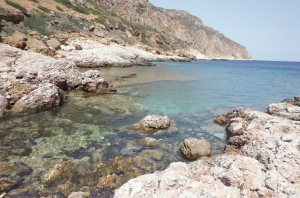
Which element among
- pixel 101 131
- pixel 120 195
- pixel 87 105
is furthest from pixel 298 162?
pixel 87 105

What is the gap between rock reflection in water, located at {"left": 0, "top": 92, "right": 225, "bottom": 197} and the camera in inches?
183

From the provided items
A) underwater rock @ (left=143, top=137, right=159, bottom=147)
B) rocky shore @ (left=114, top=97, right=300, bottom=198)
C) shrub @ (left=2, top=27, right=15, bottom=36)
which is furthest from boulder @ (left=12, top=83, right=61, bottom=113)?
shrub @ (left=2, top=27, right=15, bottom=36)

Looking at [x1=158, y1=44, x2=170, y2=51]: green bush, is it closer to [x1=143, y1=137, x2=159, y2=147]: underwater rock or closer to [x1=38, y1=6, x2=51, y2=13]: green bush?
[x1=38, y1=6, x2=51, y2=13]: green bush

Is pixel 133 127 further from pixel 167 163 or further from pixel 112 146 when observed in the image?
pixel 167 163

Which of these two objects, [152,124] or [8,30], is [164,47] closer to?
[8,30]

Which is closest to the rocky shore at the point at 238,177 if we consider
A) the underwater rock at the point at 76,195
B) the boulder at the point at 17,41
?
the underwater rock at the point at 76,195

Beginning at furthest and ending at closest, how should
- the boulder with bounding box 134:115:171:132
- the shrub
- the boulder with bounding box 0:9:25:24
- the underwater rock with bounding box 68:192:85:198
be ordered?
the boulder with bounding box 0:9:25:24
the shrub
the boulder with bounding box 134:115:171:132
the underwater rock with bounding box 68:192:85:198

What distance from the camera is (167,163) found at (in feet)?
18.8

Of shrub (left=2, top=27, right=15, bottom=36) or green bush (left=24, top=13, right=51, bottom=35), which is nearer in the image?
shrub (left=2, top=27, right=15, bottom=36)

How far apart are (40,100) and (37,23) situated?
107 feet

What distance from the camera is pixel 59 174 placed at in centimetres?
489

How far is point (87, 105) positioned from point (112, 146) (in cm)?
530

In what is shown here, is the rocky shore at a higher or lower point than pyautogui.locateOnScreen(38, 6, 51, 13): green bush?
lower

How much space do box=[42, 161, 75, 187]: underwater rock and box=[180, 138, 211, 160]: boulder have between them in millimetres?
3744
